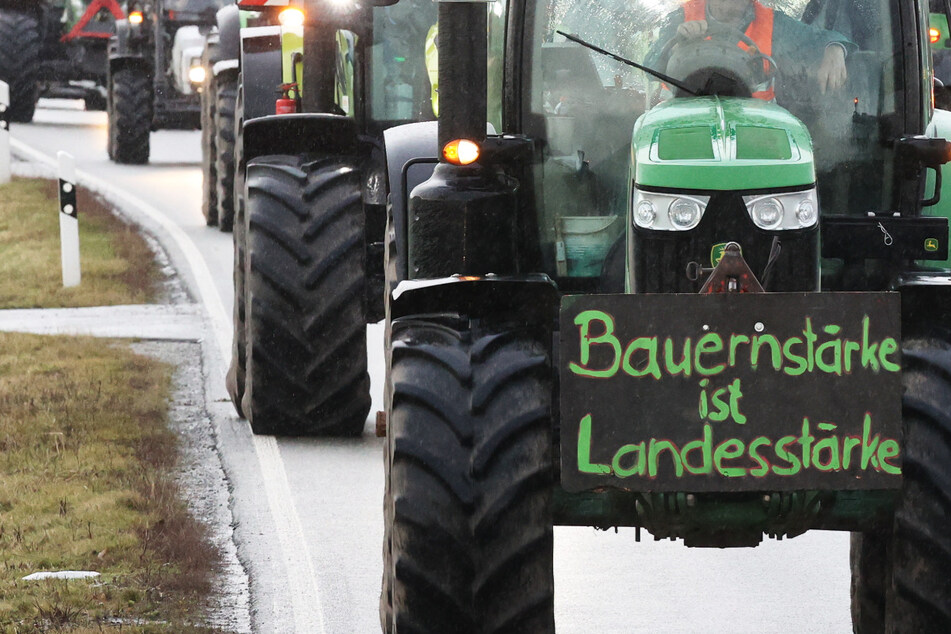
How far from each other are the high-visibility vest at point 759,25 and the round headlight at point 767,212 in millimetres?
677

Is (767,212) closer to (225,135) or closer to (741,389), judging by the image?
(741,389)

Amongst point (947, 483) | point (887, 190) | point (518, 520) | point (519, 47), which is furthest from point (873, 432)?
point (519, 47)

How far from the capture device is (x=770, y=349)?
16.3ft

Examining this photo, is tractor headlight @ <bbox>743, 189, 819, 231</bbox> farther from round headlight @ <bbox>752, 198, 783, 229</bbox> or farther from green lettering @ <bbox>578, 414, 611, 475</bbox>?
green lettering @ <bbox>578, 414, 611, 475</bbox>

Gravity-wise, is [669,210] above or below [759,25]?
below

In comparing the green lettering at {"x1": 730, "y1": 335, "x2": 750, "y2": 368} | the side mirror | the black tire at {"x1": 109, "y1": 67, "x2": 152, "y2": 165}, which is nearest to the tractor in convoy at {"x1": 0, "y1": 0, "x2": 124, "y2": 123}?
the black tire at {"x1": 109, "y1": 67, "x2": 152, "y2": 165}

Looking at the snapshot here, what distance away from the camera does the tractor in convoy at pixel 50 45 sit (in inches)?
1123

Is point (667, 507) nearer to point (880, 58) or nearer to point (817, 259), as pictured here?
point (817, 259)

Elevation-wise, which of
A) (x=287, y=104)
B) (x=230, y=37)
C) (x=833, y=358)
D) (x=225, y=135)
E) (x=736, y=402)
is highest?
(x=230, y=37)

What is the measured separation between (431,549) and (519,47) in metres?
1.74

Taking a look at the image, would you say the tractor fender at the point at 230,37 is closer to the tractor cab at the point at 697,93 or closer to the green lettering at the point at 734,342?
the tractor cab at the point at 697,93

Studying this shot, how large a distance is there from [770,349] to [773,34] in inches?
53.4

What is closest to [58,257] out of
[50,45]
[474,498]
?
[474,498]

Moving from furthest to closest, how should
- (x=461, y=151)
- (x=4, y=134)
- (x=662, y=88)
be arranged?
(x=4, y=134)
(x=662, y=88)
(x=461, y=151)
